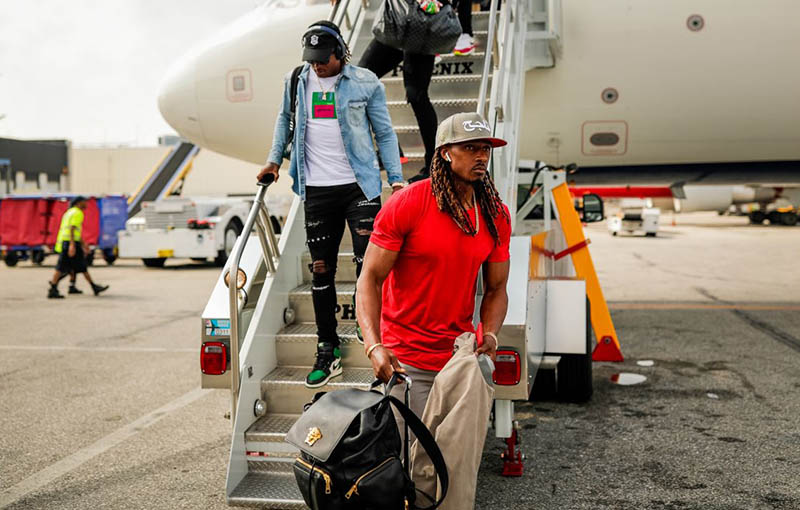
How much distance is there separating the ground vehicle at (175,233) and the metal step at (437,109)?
12.7 m

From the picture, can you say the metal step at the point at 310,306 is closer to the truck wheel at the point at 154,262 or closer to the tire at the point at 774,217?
the truck wheel at the point at 154,262

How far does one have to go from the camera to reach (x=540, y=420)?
5.32 metres

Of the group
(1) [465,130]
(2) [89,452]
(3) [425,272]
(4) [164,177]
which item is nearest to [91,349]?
(2) [89,452]

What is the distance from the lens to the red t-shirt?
8.76 feet

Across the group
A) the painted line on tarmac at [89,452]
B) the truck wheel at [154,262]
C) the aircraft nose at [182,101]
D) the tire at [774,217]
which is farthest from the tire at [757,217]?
the painted line on tarmac at [89,452]

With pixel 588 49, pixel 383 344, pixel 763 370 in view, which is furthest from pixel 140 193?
pixel 383 344

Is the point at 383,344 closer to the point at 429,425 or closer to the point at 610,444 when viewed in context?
the point at 429,425

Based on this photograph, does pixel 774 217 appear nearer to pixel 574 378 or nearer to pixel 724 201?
pixel 724 201

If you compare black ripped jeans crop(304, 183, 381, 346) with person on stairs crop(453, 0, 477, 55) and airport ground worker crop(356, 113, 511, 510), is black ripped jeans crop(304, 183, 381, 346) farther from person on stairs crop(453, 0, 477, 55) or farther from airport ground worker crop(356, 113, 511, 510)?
person on stairs crop(453, 0, 477, 55)

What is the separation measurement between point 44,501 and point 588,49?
6.32 metres

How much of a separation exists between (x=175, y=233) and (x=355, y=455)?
16.3 metres

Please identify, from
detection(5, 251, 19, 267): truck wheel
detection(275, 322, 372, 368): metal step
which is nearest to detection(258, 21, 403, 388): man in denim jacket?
detection(275, 322, 372, 368): metal step

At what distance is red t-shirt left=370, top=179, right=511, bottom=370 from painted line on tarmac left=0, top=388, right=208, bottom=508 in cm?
254

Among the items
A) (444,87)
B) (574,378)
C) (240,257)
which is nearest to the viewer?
(240,257)
